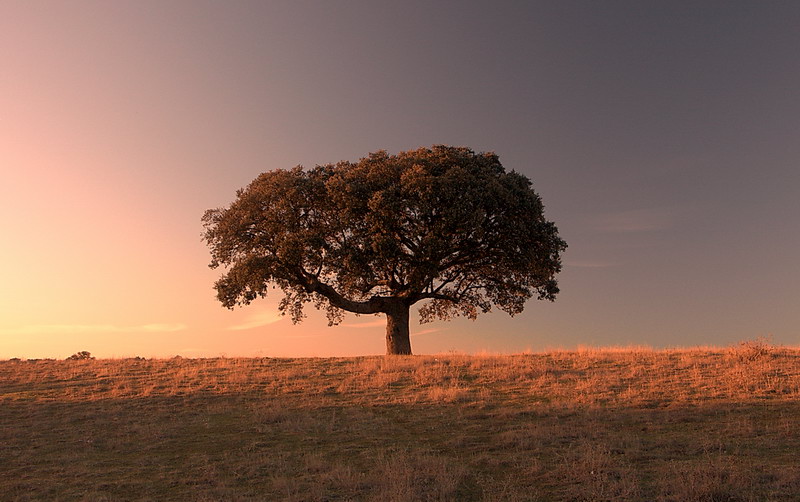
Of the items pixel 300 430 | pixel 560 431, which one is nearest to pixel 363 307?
pixel 300 430

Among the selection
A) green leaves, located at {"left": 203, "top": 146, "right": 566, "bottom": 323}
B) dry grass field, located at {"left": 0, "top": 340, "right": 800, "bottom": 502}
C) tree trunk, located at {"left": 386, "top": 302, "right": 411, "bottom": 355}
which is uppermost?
green leaves, located at {"left": 203, "top": 146, "right": 566, "bottom": 323}

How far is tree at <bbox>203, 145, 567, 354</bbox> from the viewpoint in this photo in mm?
32250

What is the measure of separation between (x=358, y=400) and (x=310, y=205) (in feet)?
49.1

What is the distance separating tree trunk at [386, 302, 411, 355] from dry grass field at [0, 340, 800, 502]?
426 cm

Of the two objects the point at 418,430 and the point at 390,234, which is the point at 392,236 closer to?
the point at 390,234

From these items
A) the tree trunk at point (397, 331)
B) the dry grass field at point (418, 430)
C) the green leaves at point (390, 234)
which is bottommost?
the dry grass field at point (418, 430)

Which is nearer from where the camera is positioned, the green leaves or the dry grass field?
the dry grass field

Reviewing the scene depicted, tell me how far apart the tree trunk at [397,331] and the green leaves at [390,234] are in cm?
58

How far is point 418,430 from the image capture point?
1869 cm

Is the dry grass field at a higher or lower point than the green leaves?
lower

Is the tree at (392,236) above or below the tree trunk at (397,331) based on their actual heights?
above

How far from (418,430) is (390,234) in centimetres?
1557

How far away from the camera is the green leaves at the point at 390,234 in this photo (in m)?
32.2

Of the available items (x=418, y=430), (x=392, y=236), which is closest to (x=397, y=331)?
(x=392, y=236)
